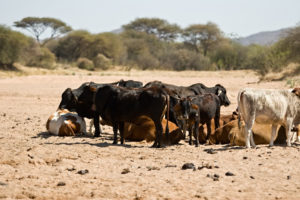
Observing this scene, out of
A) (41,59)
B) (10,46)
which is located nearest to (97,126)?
(10,46)

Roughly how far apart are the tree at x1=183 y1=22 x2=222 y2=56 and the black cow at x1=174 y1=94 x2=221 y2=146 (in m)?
51.2

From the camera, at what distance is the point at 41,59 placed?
45.4m

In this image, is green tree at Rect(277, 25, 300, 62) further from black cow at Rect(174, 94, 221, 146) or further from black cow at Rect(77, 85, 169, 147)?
black cow at Rect(77, 85, 169, 147)

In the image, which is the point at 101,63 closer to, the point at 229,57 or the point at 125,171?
the point at 229,57

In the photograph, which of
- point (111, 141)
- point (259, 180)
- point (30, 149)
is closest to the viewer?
point (259, 180)

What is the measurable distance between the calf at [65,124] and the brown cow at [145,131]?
1.37 metres

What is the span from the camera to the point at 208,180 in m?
7.36

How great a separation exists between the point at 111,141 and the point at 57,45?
152 ft

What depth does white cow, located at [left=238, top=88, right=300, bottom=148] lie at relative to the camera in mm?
9766

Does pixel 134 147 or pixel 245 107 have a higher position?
pixel 245 107

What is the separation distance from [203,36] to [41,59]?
25207 mm

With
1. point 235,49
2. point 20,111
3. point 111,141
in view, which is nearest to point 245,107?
point 111,141

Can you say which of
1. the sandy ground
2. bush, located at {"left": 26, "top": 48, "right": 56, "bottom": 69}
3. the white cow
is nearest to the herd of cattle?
the white cow

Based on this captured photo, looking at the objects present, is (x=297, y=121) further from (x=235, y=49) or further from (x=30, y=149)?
(x=235, y=49)
